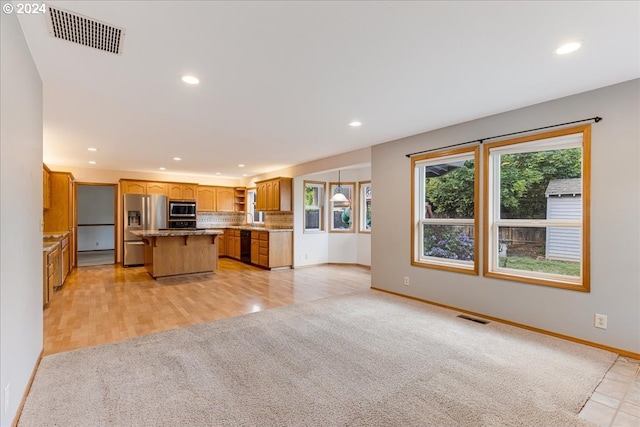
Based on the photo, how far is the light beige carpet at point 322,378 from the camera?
191cm

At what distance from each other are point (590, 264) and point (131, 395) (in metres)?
4.06

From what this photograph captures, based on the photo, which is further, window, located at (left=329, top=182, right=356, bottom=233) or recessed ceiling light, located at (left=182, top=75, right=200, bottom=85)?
window, located at (left=329, top=182, right=356, bottom=233)

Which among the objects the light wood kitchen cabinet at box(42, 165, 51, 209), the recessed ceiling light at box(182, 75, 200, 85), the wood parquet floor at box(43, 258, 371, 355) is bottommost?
the wood parquet floor at box(43, 258, 371, 355)

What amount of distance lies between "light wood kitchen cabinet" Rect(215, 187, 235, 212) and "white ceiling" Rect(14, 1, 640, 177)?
4.98 m

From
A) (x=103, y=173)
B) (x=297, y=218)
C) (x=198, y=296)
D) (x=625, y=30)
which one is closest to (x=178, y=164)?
(x=103, y=173)

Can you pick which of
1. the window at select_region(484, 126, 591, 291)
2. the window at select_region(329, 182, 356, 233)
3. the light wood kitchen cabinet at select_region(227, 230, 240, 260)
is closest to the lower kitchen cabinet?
the light wood kitchen cabinet at select_region(227, 230, 240, 260)

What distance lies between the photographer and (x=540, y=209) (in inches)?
134

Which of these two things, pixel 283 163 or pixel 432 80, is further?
pixel 283 163

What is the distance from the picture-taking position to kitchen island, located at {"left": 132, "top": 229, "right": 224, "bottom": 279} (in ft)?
19.3

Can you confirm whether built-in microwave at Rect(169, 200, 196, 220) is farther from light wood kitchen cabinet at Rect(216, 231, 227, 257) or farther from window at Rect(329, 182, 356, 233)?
window at Rect(329, 182, 356, 233)

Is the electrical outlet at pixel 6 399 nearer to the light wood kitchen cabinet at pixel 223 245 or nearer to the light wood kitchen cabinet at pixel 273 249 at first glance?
the light wood kitchen cabinet at pixel 273 249

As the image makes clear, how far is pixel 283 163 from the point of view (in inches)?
276

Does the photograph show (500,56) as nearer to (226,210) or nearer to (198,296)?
(198,296)

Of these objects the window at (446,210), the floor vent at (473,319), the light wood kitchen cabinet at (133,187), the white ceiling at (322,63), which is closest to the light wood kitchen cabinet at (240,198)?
the light wood kitchen cabinet at (133,187)
